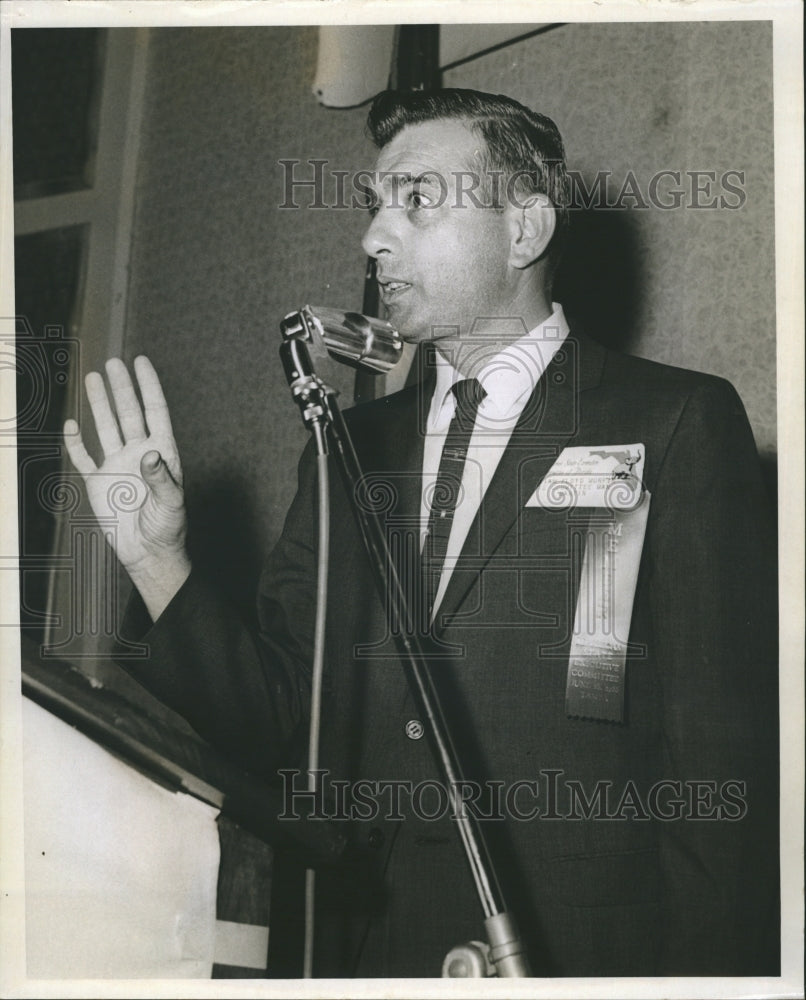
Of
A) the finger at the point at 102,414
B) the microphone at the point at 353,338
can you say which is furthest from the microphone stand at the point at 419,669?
the finger at the point at 102,414

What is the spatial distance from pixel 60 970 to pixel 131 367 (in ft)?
2.65

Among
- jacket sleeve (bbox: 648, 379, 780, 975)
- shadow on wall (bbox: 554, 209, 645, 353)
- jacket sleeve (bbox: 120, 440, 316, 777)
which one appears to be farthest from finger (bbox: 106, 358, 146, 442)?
jacket sleeve (bbox: 648, 379, 780, 975)

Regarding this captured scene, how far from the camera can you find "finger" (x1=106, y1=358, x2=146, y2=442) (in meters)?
1.61

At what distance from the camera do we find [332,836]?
156 cm

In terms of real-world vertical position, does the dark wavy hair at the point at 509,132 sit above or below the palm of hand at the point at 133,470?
above

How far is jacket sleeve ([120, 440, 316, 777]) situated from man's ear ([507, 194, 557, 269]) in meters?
0.48

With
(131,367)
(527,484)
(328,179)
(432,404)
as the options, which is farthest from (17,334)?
(527,484)

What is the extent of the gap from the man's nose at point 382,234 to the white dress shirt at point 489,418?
18cm

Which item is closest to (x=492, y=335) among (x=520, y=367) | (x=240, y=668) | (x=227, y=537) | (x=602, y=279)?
(x=520, y=367)

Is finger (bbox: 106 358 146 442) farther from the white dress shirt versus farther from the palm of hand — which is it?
the white dress shirt

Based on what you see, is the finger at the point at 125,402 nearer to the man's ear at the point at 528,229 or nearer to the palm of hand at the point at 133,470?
the palm of hand at the point at 133,470

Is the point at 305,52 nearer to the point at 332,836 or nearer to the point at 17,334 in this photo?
the point at 17,334

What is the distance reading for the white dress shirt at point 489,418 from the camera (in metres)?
1.56

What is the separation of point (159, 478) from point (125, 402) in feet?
0.38
